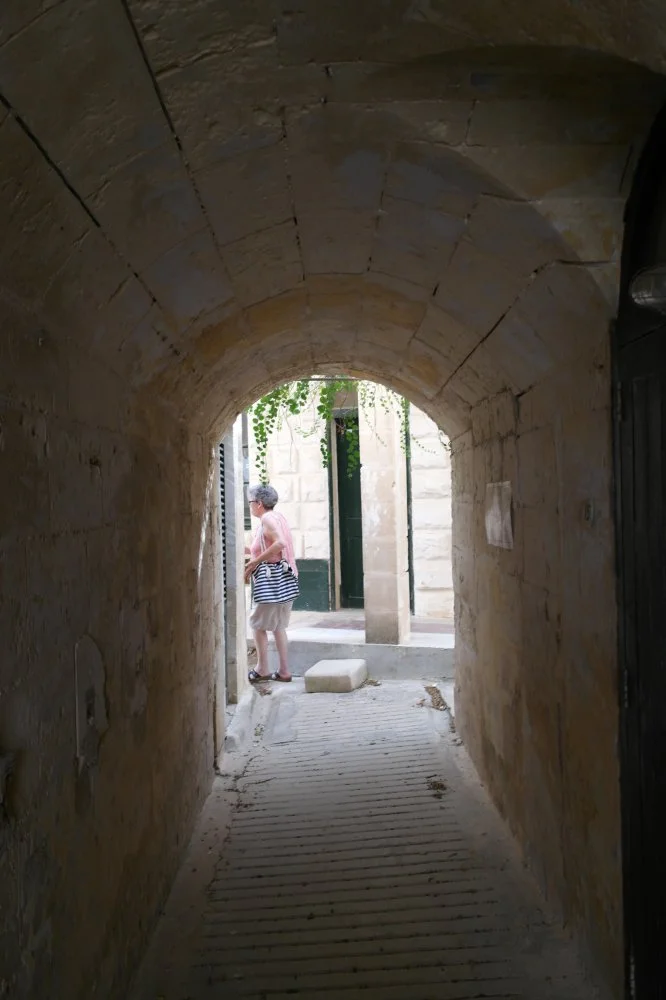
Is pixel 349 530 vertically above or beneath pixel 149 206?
beneath

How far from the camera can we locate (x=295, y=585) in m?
7.33

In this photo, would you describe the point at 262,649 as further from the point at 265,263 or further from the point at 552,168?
the point at 552,168

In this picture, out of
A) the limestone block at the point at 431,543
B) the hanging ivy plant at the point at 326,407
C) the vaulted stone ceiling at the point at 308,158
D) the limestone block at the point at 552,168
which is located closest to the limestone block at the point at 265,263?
the vaulted stone ceiling at the point at 308,158

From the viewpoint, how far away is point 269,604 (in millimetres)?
7191

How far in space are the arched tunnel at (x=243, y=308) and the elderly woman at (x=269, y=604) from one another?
3474 mm

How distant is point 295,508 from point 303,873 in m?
6.80

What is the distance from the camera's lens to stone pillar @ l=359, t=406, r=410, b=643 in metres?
7.60

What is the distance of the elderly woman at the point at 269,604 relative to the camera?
724cm

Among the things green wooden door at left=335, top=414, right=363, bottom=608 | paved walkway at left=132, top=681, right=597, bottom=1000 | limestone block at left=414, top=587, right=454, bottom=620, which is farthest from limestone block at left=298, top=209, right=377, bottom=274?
green wooden door at left=335, top=414, right=363, bottom=608

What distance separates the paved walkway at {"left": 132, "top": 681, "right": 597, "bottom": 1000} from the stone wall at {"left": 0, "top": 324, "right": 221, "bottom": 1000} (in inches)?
10.1

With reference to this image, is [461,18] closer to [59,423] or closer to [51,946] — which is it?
[59,423]

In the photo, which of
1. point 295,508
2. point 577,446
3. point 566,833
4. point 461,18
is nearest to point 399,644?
point 295,508

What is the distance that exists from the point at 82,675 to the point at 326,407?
21.2 ft

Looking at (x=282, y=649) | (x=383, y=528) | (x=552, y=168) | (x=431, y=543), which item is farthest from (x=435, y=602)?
(x=552, y=168)
